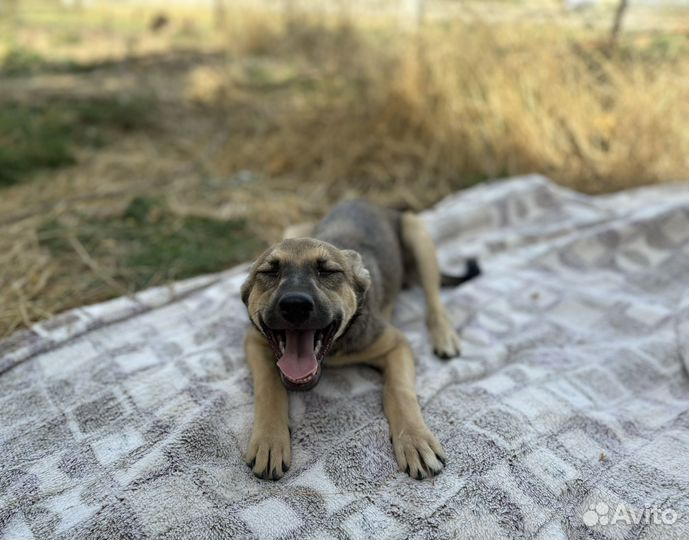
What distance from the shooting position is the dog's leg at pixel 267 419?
281 centimetres

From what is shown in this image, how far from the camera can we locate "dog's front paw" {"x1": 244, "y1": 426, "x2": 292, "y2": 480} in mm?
2791

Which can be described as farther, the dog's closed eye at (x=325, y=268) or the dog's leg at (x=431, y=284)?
the dog's leg at (x=431, y=284)

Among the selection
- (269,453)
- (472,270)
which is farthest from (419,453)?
(472,270)

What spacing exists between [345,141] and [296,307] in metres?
5.24

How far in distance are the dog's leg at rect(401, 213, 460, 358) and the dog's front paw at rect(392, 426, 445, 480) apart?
1044 mm

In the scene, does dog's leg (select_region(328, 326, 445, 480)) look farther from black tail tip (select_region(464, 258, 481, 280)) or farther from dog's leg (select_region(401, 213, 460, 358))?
black tail tip (select_region(464, 258, 481, 280))

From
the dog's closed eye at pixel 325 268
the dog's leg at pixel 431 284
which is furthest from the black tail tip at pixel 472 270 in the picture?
the dog's closed eye at pixel 325 268

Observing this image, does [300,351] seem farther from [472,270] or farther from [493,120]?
[493,120]

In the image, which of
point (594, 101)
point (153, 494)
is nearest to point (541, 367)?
point (153, 494)

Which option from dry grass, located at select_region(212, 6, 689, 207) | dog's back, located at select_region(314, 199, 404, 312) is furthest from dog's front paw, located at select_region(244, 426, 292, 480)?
dry grass, located at select_region(212, 6, 689, 207)

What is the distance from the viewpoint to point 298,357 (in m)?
2.98

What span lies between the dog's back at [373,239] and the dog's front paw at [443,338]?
16.0 inches

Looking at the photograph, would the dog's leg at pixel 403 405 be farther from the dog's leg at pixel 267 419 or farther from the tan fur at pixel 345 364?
the dog's leg at pixel 267 419
